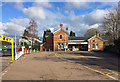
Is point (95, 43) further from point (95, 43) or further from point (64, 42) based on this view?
point (64, 42)

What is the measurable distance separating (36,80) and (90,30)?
2203 inches

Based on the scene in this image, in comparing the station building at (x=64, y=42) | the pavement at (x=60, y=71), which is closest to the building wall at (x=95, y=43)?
the station building at (x=64, y=42)

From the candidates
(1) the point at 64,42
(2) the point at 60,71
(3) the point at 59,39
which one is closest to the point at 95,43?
(1) the point at 64,42

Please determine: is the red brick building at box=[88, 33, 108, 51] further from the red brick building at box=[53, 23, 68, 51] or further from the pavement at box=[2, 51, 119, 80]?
the pavement at box=[2, 51, 119, 80]

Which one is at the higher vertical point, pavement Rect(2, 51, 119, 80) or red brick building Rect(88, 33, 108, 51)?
red brick building Rect(88, 33, 108, 51)

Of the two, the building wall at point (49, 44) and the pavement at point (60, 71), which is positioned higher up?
the building wall at point (49, 44)

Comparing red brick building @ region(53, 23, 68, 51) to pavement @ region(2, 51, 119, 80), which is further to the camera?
red brick building @ region(53, 23, 68, 51)

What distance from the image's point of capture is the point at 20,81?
18.5 feet

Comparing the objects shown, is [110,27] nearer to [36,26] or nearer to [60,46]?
[60,46]

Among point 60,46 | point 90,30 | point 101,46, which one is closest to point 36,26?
point 60,46

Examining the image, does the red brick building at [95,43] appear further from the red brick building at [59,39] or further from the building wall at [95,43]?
the red brick building at [59,39]

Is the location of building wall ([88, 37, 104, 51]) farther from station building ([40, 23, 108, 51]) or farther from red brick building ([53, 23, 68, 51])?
red brick building ([53, 23, 68, 51])

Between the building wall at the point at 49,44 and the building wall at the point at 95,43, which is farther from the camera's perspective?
the building wall at the point at 49,44

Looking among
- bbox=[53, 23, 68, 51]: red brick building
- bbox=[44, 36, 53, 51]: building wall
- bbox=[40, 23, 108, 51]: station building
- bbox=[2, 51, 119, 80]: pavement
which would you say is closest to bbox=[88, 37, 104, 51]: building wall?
bbox=[40, 23, 108, 51]: station building
